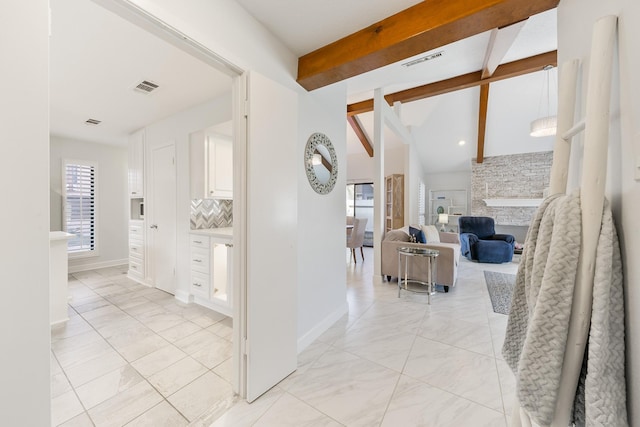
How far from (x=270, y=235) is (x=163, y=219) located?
8.53 feet

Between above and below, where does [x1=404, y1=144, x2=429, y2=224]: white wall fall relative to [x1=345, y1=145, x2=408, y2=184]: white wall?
below

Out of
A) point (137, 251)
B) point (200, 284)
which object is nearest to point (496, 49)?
point (200, 284)

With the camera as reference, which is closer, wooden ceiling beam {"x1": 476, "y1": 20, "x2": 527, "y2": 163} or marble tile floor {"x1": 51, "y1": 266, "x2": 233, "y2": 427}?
marble tile floor {"x1": 51, "y1": 266, "x2": 233, "y2": 427}

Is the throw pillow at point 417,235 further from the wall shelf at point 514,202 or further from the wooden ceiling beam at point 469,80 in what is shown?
the wall shelf at point 514,202

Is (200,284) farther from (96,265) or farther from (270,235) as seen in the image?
(96,265)

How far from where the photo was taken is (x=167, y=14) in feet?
3.78

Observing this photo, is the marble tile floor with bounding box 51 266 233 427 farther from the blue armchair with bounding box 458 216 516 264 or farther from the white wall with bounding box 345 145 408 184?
the white wall with bounding box 345 145 408 184

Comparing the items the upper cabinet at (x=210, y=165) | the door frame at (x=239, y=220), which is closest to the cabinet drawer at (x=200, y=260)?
the upper cabinet at (x=210, y=165)

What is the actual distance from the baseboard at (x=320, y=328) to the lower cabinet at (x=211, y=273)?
1.04 metres

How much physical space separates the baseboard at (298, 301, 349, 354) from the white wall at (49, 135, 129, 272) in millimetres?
4875

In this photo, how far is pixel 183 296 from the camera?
10.3 ft

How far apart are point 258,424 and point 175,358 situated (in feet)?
3.38

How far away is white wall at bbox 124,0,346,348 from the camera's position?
51.0 inches

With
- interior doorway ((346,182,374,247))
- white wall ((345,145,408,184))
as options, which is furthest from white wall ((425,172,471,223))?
interior doorway ((346,182,374,247))
